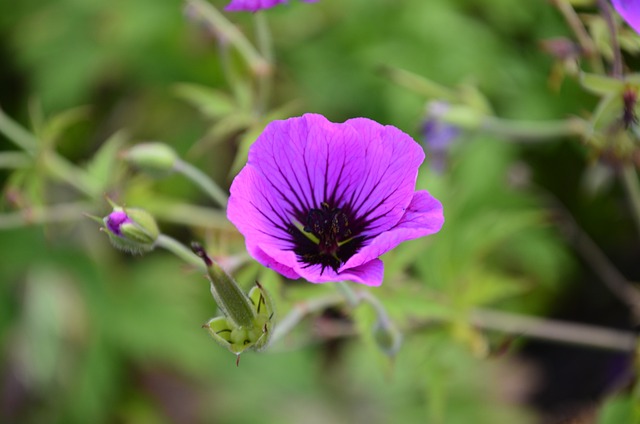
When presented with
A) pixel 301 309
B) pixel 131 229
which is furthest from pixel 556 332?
pixel 131 229

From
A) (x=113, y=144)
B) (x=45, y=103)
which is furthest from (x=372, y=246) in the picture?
(x=45, y=103)

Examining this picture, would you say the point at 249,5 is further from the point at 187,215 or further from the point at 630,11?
the point at 187,215

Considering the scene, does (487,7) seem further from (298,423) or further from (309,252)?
(309,252)

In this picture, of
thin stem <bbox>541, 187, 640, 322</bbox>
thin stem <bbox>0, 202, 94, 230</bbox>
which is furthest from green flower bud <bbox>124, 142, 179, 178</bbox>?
thin stem <bbox>541, 187, 640, 322</bbox>

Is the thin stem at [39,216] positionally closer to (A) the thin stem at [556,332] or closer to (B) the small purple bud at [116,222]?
(B) the small purple bud at [116,222]

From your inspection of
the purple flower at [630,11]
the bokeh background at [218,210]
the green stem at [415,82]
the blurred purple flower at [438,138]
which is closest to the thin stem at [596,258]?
the bokeh background at [218,210]

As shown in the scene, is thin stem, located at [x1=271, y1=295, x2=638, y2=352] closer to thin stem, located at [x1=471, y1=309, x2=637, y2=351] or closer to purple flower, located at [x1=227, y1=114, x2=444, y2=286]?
thin stem, located at [x1=471, y1=309, x2=637, y2=351]
